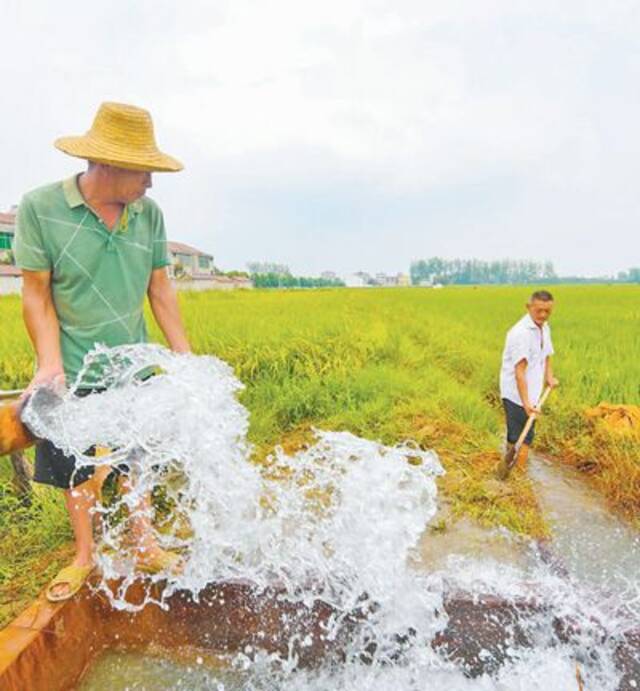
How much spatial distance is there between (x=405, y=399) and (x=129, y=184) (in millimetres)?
3035

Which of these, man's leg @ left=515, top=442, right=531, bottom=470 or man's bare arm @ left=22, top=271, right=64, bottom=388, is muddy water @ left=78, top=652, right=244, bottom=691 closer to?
man's bare arm @ left=22, top=271, right=64, bottom=388

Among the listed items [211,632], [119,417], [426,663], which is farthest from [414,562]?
[119,417]

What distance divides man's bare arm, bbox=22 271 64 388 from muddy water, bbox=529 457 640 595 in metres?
2.21

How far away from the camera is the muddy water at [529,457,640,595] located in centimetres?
218

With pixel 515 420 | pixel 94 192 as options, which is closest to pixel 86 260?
pixel 94 192

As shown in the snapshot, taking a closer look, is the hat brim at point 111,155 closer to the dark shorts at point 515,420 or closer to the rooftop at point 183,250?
the dark shorts at point 515,420

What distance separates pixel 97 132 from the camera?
1709 millimetres

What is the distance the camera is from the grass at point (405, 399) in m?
2.70

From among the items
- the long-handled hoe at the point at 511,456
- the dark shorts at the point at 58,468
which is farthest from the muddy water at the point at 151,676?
the long-handled hoe at the point at 511,456

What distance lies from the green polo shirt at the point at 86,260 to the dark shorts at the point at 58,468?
213mm

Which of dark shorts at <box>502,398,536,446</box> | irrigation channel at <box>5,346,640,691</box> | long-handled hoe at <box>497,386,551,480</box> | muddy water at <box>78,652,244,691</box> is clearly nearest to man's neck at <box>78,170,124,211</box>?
irrigation channel at <box>5,346,640,691</box>

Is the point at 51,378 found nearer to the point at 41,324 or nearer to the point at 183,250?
the point at 41,324

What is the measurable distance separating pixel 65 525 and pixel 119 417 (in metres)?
0.86

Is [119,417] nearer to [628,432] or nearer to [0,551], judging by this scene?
[0,551]
